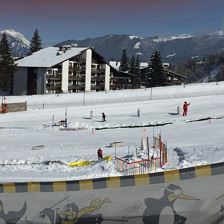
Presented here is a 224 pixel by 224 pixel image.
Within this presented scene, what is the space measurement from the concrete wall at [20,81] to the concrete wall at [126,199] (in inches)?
3461

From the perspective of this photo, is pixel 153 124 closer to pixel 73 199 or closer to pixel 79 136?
pixel 79 136

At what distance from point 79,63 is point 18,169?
7627 cm

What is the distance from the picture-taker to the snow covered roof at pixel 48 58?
9294 centimetres

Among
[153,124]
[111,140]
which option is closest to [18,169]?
[111,140]

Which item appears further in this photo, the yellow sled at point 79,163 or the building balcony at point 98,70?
the building balcony at point 98,70

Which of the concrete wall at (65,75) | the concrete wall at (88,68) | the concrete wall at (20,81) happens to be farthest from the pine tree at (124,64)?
the concrete wall at (20,81)

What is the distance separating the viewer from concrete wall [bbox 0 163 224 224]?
7543 mm

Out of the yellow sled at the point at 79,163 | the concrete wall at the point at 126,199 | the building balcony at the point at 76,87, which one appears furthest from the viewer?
the building balcony at the point at 76,87

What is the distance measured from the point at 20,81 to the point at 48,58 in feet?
23.3

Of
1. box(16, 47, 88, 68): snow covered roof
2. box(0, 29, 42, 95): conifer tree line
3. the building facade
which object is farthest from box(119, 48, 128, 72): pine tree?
box(0, 29, 42, 95): conifer tree line

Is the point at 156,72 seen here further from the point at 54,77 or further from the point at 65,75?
the point at 54,77

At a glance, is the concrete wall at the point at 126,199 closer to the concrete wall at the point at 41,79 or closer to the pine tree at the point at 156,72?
the concrete wall at the point at 41,79

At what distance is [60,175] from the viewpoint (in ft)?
64.2

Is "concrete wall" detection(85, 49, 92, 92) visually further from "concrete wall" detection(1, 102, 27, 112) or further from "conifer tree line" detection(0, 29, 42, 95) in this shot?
"concrete wall" detection(1, 102, 27, 112)
